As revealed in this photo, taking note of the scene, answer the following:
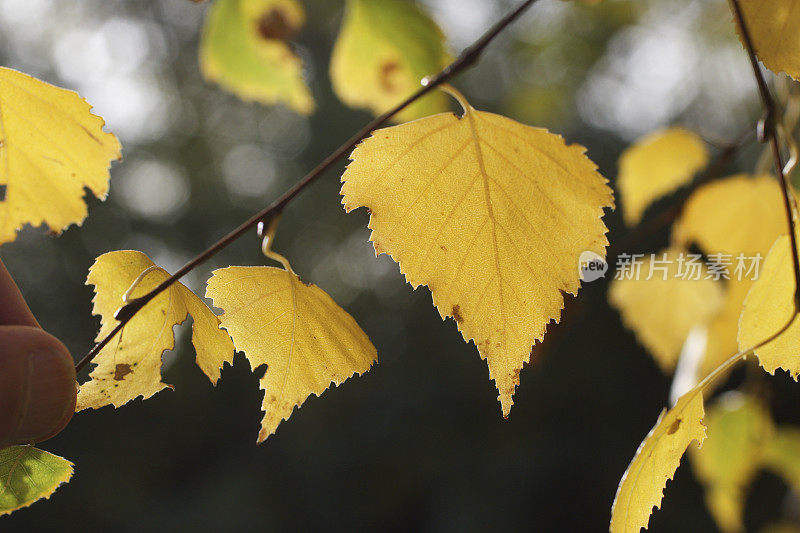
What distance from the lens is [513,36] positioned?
2.96 metres

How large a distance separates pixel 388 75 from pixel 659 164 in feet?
→ 0.87

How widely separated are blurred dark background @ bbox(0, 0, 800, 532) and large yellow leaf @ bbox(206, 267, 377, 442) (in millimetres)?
2148

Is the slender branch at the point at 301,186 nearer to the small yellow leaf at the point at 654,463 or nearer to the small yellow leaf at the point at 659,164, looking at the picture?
the small yellow leaf at the point at 654,463

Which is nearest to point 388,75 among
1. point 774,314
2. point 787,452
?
point 774,314

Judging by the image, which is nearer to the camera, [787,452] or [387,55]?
[387,55]

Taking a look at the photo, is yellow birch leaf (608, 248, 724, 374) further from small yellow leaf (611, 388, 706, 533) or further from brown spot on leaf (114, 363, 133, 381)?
brown spot on leaf (114, 363, 133, 381)

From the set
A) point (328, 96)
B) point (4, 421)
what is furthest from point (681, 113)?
point (4, 421)

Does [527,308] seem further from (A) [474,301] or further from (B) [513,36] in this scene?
(B) [513,36]

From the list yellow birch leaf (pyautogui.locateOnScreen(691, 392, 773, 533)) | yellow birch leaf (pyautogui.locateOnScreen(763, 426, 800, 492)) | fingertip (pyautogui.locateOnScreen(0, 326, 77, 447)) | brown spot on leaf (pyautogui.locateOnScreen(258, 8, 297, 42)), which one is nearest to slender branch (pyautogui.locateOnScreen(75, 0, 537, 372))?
fingertip (pyautogui.locateOnScreen(0, 326, 77, 447))

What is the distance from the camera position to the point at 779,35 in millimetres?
212

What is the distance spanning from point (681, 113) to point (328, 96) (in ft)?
6.31

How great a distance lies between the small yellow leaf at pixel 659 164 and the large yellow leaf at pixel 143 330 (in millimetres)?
439

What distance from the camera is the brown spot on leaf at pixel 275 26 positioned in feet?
1.79

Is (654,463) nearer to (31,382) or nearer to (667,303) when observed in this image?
(31,382)
